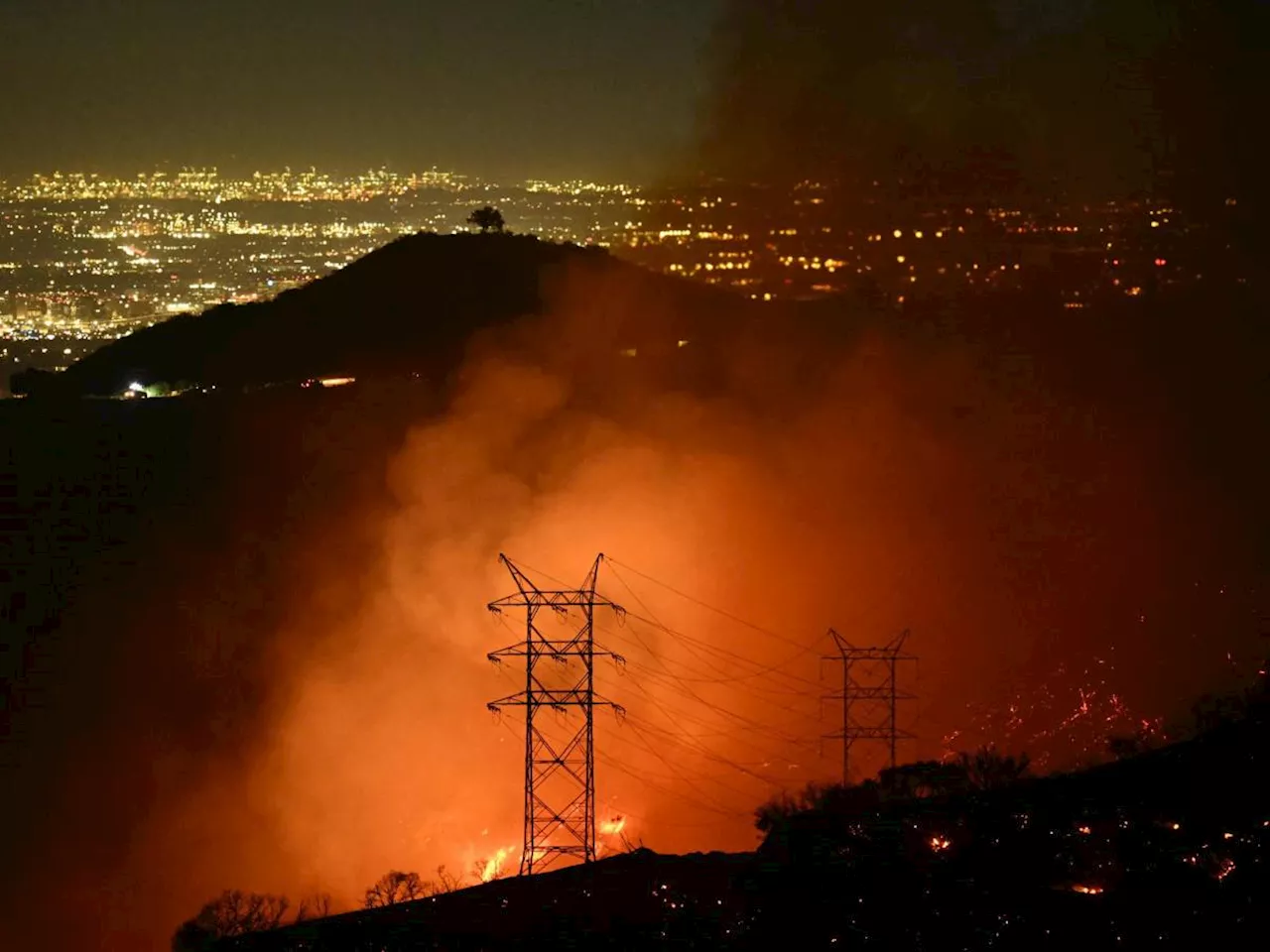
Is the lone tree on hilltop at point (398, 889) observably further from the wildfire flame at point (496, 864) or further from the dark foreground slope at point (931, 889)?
the dark foreground slope at point (931, 889)

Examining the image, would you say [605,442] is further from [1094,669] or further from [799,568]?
[1094,669]

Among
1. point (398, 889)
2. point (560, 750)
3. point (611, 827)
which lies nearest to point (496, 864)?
point (611, 827)

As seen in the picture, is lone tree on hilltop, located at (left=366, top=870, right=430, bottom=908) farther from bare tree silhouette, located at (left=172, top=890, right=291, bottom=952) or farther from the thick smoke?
bare tree silhouette, located at (left=172, top=890, right=291, bottom=952)

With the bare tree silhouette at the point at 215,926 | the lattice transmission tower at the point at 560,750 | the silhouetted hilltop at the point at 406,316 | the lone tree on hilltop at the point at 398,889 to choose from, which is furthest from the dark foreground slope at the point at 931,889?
the silhouetted hilltop at the point at 406,316

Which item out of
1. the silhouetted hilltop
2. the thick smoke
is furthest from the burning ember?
the silhouetted hilltop

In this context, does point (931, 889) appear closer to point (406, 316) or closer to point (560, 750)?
point (560, 750)

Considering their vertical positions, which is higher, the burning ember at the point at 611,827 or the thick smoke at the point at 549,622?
the thick smoke at the point at 549,622
